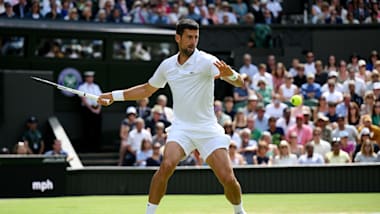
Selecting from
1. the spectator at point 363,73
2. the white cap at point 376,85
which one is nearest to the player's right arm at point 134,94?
the white cap at point 376,85

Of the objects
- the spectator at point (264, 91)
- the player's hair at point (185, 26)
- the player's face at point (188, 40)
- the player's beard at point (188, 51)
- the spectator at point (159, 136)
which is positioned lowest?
the spectator at point (159, 136)

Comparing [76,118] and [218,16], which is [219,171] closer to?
[76,118]

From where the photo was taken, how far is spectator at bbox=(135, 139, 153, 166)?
58.4ft

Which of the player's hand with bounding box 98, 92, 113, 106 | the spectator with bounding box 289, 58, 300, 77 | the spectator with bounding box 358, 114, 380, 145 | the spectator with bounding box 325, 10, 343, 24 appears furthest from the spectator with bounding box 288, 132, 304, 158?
the player's hand with bounding box 98, 92, 113, 106

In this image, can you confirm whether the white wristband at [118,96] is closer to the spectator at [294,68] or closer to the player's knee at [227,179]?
the player's knee at [227,179]

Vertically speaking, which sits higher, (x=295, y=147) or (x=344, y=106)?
(x=344, y=106)

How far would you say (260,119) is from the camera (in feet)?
62.9

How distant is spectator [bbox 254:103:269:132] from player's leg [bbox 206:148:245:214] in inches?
380

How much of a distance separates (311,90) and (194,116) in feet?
37.5

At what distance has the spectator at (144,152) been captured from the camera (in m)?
17.8

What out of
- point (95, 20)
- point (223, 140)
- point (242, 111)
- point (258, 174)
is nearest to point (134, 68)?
point (95, 20)

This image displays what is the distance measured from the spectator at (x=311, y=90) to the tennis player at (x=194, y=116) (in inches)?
438

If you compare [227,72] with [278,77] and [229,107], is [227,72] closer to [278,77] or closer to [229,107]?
[229,107]

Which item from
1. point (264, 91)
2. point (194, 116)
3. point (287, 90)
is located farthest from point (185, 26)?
point (264, 91)
